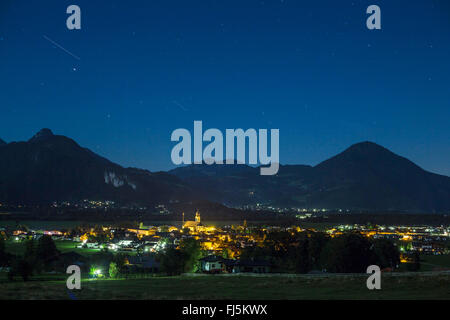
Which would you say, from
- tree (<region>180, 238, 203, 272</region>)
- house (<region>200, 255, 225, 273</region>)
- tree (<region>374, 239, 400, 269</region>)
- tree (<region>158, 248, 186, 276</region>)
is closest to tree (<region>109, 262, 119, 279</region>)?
tree (<region>158, 248, 186, 276</region>)

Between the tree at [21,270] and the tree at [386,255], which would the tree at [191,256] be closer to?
the tree at [21,270]

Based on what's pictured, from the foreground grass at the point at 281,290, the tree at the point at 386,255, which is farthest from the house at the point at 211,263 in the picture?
the foreground grass at the point at 281,290

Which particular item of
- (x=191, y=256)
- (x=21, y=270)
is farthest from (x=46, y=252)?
(x=191, y=256)

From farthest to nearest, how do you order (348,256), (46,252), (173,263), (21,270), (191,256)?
1. (46,252)
2. (191,256)
3. (348,256)
4. (173,263)
5. (21,270)

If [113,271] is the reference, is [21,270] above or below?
above

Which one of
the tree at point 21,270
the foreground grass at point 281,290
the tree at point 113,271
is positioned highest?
the foreground grass at point 281,290

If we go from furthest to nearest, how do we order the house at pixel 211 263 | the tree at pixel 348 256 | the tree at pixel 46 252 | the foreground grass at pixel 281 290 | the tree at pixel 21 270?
1. the tree at pixel 46 252
2. the house at pixel 211 263
3. the tree at pixel 348 256
4. the tree at pixel 21 270
5. the foreground grass at pixel 281 290

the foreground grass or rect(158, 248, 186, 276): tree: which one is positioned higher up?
the foreground grass

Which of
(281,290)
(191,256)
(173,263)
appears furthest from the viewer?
(191,256)

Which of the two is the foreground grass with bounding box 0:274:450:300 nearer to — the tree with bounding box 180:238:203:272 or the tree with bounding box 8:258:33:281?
the tree with bounding box 8:258:33:281

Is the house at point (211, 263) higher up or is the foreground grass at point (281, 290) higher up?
the foreground grass at point (281, 290)

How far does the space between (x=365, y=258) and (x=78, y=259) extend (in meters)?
34.9

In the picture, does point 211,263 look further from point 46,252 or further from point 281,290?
point 281,290
